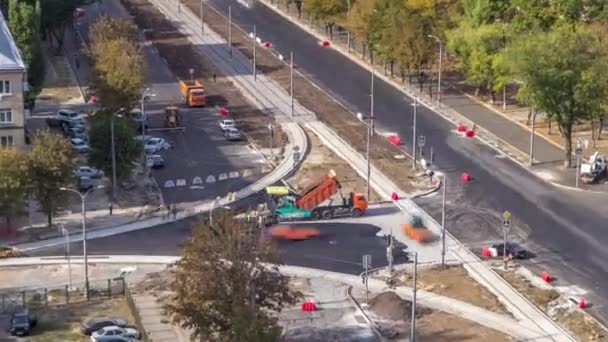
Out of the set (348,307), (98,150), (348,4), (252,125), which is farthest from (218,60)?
(348,307)

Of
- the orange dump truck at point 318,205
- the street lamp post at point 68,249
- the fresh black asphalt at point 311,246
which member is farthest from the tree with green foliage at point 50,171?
the orange dump truck at point 318,205

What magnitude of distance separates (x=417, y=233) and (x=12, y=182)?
23.3 meters

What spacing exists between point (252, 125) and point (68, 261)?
31.9 metres

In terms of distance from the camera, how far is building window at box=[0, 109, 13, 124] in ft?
285

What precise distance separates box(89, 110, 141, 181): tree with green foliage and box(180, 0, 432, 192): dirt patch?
17442 millimetres

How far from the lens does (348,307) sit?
218ft

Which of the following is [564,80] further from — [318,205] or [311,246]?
[311,246]

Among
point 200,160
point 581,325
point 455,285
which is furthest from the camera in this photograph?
point 200,160

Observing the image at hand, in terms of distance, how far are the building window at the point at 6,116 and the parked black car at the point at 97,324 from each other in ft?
89.1

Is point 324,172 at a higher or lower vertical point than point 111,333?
higher

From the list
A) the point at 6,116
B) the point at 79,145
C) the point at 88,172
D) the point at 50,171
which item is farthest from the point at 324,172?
the point at 6,116

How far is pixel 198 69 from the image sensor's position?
12038 centimetres

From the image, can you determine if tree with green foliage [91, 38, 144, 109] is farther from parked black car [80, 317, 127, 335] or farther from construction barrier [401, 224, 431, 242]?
parked black car [80, 317, 127, 335]

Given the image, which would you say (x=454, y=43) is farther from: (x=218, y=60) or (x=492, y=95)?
(x=218, y=60)
